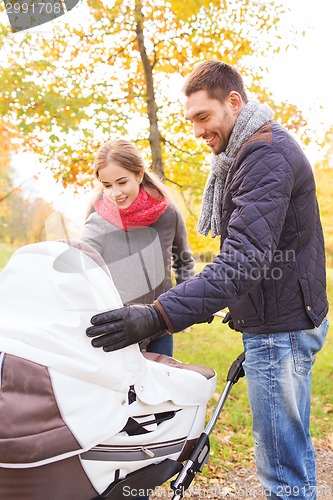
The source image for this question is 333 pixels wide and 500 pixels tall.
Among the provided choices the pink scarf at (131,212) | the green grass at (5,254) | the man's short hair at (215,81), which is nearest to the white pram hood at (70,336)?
the man's short hair at (215,81)

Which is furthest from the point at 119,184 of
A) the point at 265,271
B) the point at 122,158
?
the point at 265,271

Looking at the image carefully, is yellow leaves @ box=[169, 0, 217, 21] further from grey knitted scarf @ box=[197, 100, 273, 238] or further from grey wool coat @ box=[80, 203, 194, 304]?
grey knitted scarf @ box=[197, 100, 273, 238]

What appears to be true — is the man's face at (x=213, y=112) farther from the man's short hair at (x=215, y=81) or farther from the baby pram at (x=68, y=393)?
the baby pram at (x=68, y=393)

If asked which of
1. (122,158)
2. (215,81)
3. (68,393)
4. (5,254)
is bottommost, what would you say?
(5,254)

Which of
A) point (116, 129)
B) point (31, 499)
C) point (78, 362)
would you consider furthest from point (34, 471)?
point (116, 129)

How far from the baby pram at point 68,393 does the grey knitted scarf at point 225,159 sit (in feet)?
2.16

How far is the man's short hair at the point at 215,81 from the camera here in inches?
84.2

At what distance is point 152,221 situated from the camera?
2986 millimetres

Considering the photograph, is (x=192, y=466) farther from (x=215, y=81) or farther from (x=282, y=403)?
(x=215, y=81)

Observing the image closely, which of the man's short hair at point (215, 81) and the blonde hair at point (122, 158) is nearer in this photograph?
the man's short hair at point (215, 81)

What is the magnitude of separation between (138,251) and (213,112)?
3.32ft

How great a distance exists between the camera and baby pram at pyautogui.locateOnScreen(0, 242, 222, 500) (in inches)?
63.7

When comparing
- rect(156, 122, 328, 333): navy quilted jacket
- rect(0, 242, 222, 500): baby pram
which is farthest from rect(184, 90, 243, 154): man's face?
rect(0, 242, 222, 500): baby pram

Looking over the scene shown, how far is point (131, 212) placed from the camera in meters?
2.87
